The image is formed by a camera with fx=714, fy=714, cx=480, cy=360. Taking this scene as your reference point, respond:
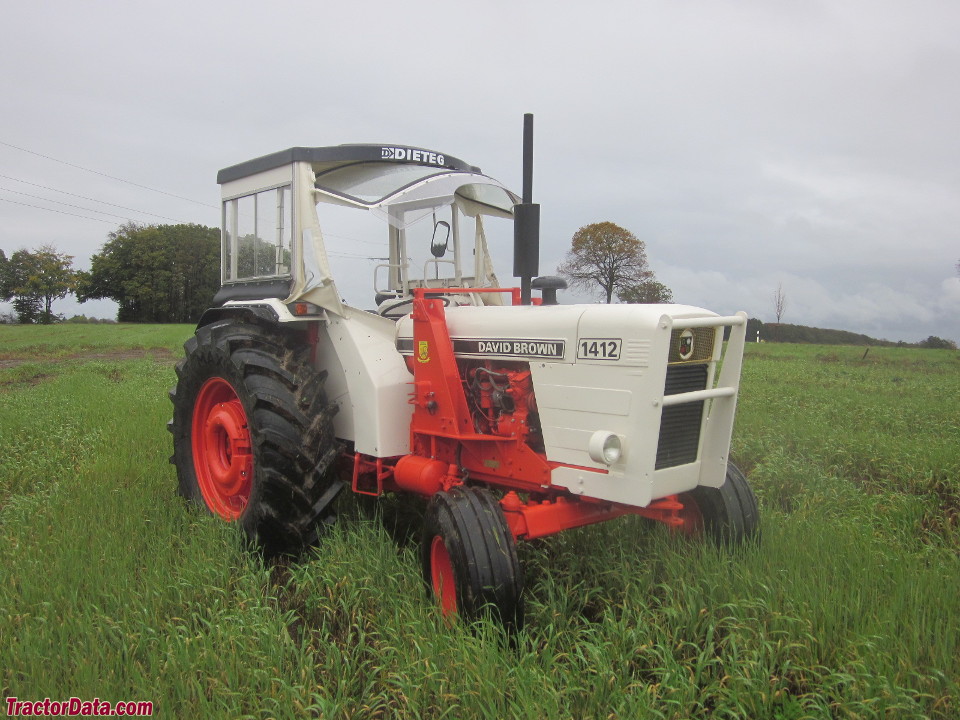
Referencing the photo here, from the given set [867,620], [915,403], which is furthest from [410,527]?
[915,403]

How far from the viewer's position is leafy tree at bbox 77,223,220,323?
48.8 m

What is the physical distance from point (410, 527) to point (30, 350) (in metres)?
22.8

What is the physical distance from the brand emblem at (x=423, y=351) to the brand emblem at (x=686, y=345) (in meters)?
1.47

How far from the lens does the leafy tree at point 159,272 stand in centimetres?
4884

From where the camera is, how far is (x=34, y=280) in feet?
172

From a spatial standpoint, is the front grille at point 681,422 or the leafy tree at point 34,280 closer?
the front grille at point 681,422

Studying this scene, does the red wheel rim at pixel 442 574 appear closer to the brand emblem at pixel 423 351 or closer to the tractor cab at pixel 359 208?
the brand emblem at pixel 423 351

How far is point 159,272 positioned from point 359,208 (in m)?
49.0

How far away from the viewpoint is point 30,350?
75.1 feet

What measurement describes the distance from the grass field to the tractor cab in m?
1.64

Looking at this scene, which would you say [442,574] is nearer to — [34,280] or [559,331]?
[559,331]

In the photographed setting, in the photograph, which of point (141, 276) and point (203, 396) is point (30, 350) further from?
point (141, 276)

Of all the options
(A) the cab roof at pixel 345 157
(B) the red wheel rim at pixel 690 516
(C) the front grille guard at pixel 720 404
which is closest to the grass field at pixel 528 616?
(B) the red wheel rim at pixel 690 516

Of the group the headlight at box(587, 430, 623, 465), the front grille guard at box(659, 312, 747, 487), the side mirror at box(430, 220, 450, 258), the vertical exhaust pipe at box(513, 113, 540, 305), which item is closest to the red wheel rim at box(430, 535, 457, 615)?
the headlight at box(587, 430, 623, 465)
